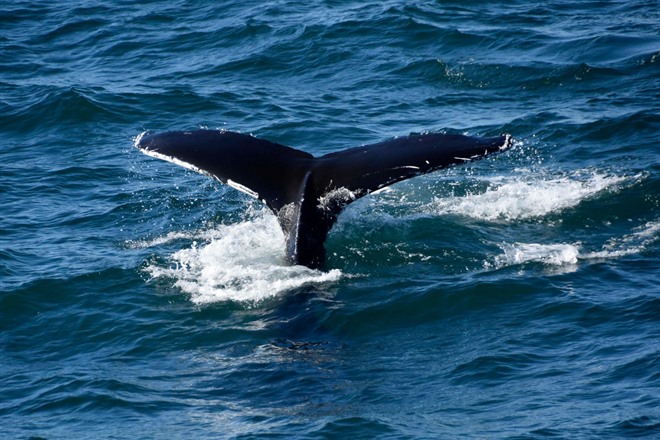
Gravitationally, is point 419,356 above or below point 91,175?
below

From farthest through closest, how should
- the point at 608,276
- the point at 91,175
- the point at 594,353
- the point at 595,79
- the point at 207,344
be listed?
1. the point at 595,79
2. the point at 91,175
3. the point at 608,276
4. the point at 207,344
5. the point at 594,353

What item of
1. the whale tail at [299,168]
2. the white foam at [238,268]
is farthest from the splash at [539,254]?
the whale tail at [299,168]

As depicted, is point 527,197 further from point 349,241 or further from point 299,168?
point 299,168

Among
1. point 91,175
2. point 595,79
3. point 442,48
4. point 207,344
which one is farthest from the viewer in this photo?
point 442,48

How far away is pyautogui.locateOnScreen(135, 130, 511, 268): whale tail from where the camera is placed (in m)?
11.5

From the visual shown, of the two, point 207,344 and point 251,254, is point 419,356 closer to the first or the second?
point 207,344

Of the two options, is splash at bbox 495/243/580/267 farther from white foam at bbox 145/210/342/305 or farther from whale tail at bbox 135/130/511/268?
whale tail at bbox 135/130/511/268

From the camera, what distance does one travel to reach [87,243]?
48.2 feet

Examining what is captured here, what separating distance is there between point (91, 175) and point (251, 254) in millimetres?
4747

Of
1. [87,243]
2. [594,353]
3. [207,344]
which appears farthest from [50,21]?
[594,353]

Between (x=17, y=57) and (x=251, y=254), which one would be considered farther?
(x=17, y=57)

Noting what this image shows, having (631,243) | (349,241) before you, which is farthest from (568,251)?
(349,241)

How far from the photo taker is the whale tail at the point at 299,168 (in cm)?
1147

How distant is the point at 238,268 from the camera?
1319 centimetres
